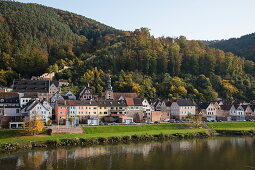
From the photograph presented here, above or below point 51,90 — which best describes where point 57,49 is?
above

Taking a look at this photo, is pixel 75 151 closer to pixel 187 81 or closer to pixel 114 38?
pixel 187 81

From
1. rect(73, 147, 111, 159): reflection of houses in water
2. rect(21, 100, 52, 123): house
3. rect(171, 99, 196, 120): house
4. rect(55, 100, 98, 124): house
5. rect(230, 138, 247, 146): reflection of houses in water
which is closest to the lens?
rect(73, 147, 111, 159): reflection of houses in water

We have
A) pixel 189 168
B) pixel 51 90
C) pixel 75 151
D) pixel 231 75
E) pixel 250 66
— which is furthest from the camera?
pixel 250 66

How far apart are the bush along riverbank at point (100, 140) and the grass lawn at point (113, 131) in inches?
46.9

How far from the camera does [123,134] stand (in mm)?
53750

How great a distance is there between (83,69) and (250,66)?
62.6 meters

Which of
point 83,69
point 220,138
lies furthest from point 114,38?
point 220,138

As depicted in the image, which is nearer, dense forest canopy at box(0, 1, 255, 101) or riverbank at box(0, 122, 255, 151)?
riverbank at box(0, 122, 255, 151)

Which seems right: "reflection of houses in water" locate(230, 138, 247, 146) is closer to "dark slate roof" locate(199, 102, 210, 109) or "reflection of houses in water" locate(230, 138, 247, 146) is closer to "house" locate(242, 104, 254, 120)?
"dark slate roof" locate(199, 102, 210, 109)

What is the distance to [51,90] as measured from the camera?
8294 centimetres

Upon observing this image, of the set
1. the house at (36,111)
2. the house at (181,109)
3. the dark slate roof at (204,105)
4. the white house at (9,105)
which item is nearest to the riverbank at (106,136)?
the house at (36,111)

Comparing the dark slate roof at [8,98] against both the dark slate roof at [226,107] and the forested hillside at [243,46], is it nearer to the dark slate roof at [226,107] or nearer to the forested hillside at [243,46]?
the dark slate roof at [226,107]

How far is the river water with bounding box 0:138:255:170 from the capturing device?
35125mm

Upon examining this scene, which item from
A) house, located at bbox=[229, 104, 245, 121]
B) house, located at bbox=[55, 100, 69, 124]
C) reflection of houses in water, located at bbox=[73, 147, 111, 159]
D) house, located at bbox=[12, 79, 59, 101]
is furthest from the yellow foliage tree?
house, located at bbox=[229, 104, 245, 121]
